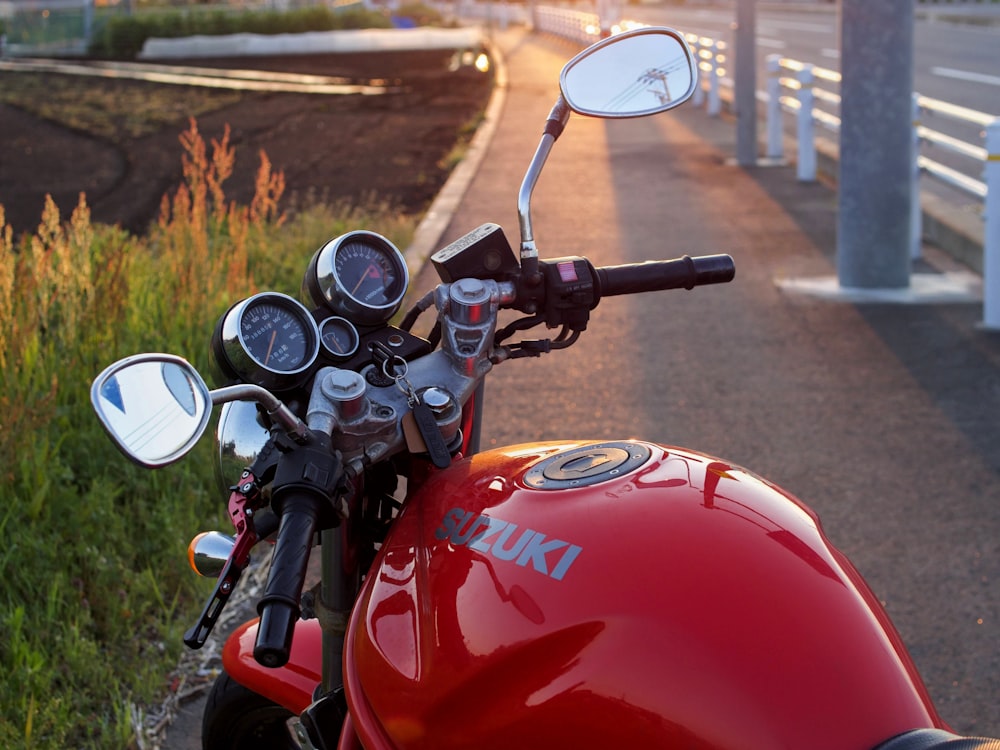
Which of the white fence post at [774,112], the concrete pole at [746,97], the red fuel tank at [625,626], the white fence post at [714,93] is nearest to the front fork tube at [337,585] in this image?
the red fuel tank at [625,626]

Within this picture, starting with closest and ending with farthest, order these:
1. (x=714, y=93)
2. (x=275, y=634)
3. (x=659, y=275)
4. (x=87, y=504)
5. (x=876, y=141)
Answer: (x=275, y=634), (x=659, y=275), (x=87, y=504), (x=876, y=141), (x=714, y=93)

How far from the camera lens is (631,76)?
6.25ft

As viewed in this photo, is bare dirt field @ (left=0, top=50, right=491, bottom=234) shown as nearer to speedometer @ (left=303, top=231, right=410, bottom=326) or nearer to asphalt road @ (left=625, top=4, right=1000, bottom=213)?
asphalt road @ (left=625, top=4, right=1000, bottom=213)

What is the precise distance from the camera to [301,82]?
21.8 m

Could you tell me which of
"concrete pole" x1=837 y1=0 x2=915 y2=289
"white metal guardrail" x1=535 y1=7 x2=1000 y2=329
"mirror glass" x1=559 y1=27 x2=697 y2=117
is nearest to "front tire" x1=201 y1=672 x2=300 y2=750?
Result: "mirror glass" x1=559 y1=27 x2=697 y2=117

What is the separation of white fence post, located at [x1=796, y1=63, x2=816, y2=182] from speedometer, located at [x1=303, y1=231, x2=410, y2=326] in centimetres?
965

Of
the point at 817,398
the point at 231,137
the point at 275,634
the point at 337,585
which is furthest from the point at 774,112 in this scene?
the point at 275,634

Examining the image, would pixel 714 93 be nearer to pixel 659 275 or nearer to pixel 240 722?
pixel 240 722

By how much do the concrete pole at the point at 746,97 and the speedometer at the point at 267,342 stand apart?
1099 centimetres

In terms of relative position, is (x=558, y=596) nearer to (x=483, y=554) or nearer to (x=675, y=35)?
(x=483, y=554)

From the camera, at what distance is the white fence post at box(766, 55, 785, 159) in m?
12.1

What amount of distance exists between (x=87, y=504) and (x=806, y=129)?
8.72 metres

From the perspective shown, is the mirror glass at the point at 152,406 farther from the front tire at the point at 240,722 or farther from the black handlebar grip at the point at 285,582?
the front tire at the point at 240,722

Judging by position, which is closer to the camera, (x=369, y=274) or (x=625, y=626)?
(x=625, y=626)
